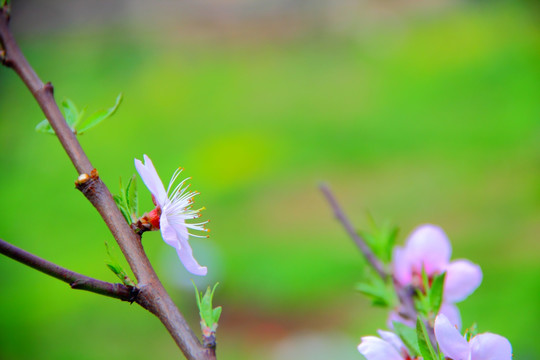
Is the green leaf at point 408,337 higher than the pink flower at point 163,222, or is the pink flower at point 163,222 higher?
the pink flower at point 163,222

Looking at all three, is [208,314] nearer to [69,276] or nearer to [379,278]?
[69,276]

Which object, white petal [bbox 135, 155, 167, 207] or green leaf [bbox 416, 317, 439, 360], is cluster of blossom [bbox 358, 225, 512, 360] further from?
white petal [bbox 135, 155, 167, 207]

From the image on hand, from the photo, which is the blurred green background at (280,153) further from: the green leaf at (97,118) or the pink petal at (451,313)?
the green leaf at (97,118)

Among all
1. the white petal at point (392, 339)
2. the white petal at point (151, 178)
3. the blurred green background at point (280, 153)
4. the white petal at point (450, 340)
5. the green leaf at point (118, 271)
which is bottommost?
the white petal at point (450, 340)

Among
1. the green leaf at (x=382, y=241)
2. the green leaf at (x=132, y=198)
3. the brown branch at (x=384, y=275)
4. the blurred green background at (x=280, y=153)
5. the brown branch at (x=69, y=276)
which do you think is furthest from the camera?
the blurred green background at (x=280, y=153)

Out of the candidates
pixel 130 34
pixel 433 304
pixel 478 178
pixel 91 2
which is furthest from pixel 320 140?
pixel 91 2


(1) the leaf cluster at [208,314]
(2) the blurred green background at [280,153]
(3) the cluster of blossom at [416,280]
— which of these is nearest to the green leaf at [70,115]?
(3) the cluster of blossom at [416,280]

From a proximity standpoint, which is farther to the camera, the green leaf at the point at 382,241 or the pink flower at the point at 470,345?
the green leaf at the point at 382,241

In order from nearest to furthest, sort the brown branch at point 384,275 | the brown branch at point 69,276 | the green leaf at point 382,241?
the brown branch at point 69,276
the brown branch at point 384,275
the green leaf at point 382,241
